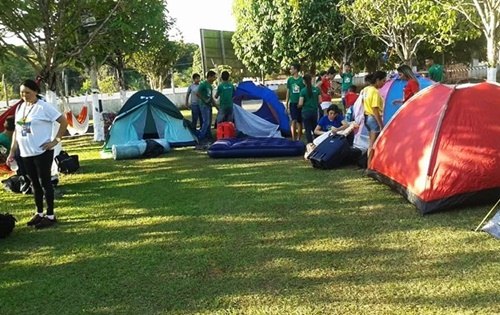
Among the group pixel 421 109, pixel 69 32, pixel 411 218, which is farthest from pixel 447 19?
pixel 69 32

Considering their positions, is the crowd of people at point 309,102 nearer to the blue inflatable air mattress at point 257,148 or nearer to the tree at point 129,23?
the blue inflatable air mattress at point 257,148

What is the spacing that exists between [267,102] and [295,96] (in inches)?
76.2

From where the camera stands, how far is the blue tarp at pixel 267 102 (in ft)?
37.7

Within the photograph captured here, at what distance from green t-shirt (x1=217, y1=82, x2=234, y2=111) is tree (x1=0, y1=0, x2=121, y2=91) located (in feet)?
9.48

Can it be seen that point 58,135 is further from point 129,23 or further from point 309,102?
point 129,23

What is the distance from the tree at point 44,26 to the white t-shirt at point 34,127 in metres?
4.86

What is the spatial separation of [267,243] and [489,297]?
1937 millimetres

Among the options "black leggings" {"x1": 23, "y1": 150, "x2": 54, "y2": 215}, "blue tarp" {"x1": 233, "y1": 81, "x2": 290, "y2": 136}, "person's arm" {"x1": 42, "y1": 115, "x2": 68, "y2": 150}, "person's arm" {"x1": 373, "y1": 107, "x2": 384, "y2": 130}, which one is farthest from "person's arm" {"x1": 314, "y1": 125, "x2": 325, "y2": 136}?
"black leggings" {"x1": 23, "y1": 150, "x2": 54, "y2": 215}

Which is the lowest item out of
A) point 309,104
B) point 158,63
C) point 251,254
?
point 251,254

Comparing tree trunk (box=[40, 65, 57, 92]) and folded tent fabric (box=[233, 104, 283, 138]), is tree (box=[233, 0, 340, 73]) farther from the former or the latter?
tree trunk (box=[40, 65, 57, 92])

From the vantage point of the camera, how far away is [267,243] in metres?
4.63

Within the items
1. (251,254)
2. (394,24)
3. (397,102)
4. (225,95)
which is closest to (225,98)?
(225,95)

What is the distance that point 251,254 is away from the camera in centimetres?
437

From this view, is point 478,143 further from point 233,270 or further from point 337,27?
point 337,27
